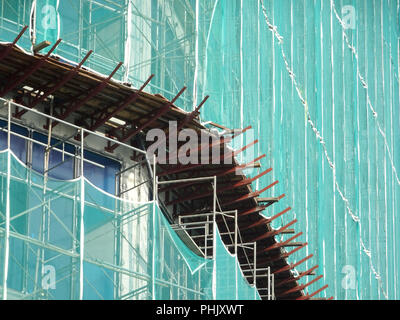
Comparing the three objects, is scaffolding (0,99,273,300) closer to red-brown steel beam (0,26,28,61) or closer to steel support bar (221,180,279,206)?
red-brown steel beam (0,26,28,61)

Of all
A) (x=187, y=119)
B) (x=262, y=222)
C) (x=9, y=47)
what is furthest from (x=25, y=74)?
(x=262, y=222)

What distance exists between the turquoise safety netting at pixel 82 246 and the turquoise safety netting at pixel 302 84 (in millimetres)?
4003

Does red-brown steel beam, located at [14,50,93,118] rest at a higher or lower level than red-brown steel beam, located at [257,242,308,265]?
higher

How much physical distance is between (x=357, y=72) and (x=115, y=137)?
61.2 feet

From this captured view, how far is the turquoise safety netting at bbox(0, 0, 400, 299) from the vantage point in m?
31.3

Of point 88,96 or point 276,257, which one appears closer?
point 88,96

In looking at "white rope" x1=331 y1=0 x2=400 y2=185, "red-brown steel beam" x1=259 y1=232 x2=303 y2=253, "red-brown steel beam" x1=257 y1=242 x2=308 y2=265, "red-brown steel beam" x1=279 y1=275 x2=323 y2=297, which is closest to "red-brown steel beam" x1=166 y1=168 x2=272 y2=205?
"red-brown steel beam" x1=259 y1=232 x2=303 y2=253

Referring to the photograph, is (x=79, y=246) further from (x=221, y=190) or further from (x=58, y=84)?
(x=221, y=190)

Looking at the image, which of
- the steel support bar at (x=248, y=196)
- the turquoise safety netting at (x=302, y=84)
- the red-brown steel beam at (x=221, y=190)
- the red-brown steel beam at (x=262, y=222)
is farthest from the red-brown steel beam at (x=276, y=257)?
the red-brown steel beam at (x=221, y=190)

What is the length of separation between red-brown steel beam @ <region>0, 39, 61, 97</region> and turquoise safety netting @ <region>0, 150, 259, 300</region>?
323 cm

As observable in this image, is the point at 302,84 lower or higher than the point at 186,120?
higher

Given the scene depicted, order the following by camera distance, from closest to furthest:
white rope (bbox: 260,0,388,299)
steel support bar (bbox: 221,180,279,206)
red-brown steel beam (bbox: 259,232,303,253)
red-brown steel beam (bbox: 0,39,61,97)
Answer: red-brown steel beam (bbox: 0,39,61,97) → steel support bar (bbox: 221,180,279,206) → red-brown steel beam (bbox: 259,232,303,253) → white rope (bbox: 260,0,388,299)

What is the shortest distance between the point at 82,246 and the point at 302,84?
1694 centimetres

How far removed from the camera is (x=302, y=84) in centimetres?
4147
